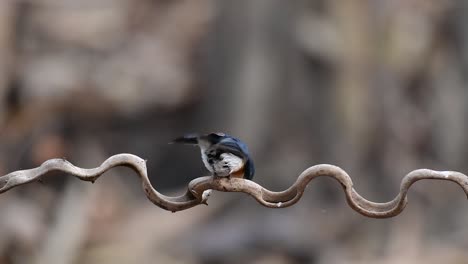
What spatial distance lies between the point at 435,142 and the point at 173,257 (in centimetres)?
146

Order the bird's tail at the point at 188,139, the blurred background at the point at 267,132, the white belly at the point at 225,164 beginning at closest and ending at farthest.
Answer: the bird's tail at the point at 188,139 → the white belly at the point at 225,164 → the blurred background at the point at 267,132

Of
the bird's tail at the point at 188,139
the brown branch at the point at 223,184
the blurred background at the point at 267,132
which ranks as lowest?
the blurred background at the point at 267,132

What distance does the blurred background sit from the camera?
407cm

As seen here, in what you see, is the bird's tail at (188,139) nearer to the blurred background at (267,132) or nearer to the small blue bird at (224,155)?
the small blue bird at (224,155)

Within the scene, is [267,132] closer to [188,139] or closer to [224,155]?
[224,155]

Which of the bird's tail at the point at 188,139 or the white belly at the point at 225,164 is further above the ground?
the bird's tail at the point at 188,139

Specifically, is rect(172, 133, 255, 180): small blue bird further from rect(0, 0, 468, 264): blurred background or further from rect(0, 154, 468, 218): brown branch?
rect(0, 0, 468, 264): blurred background

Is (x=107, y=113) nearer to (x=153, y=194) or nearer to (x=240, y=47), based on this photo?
(x=240, y=47)

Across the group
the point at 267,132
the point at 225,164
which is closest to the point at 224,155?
the point at 225,164

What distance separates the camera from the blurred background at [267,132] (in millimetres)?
4070

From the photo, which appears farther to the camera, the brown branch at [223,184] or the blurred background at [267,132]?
the blurred background at [267,132]

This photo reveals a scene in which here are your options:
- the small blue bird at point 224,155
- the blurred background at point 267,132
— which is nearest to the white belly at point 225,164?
the small blue bird at point 224,155

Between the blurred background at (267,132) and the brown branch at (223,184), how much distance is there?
96.8 inches

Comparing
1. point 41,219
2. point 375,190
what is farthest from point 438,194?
point 41,219
